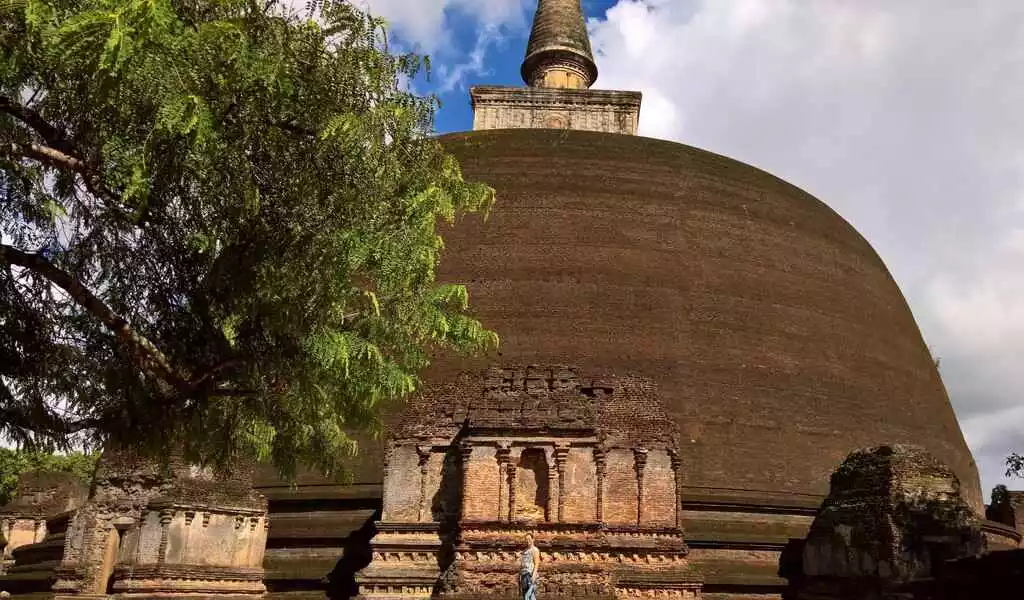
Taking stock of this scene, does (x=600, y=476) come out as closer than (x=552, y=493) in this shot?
No

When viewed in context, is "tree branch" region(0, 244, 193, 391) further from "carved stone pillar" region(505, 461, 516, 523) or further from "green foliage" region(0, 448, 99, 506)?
"green foliage" region(0, 448, 99, 506)

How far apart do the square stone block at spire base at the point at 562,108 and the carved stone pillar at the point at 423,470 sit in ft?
44.7

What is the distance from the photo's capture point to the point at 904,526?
10.9m

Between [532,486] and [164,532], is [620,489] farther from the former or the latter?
[164,532]

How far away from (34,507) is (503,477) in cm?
1418

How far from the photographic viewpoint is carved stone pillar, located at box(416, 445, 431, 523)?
10742mm

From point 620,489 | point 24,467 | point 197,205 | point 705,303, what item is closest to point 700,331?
point 705,303

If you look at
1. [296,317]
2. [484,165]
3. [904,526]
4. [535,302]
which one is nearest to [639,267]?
[535,302]

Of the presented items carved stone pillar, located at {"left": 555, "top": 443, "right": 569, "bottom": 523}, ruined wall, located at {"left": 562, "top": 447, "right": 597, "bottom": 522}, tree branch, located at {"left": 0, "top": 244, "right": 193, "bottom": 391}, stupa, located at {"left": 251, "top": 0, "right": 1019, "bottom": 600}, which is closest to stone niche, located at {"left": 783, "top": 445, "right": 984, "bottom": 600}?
stupa, located at {"left": 251, "top": 0, "right": 1019, "bottom": 600}

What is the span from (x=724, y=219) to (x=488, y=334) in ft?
26.2

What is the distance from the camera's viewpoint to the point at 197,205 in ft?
20.8

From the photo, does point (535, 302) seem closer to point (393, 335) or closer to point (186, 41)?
point (393, 335)

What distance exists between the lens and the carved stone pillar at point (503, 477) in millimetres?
9984

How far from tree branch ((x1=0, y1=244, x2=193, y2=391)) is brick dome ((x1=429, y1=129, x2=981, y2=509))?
6.94m
